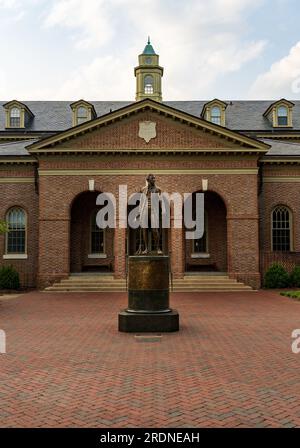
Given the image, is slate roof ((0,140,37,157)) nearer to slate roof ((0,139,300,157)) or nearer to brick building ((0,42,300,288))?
slate roof ((0,139,300,157))

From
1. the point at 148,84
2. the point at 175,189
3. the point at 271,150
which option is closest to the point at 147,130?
the point at 175,189

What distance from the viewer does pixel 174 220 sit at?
77.0 ft

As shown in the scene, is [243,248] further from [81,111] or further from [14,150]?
[81,111]

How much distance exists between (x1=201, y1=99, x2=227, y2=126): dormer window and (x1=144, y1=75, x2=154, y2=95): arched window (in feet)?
37.3

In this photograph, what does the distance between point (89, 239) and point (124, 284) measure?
439 cm

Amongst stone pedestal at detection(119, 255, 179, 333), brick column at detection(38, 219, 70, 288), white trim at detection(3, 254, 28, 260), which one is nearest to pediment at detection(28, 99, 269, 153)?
brick column at detection(38, 219, 70, 288)

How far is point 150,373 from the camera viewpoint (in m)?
7.80

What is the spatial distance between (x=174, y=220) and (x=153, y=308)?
1167 cm

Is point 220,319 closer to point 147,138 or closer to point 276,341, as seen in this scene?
point 276,341

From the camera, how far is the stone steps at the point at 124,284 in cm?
2262

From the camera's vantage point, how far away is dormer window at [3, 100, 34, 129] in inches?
1313

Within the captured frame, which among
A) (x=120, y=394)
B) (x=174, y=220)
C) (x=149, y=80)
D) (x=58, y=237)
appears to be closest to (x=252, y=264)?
(x=174, y=220)

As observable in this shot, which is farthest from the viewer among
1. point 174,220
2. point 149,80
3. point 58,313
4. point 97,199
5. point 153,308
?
point 149,80

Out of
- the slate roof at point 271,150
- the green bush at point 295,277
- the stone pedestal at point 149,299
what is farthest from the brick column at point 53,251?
the stone pedestal at point 149,299
